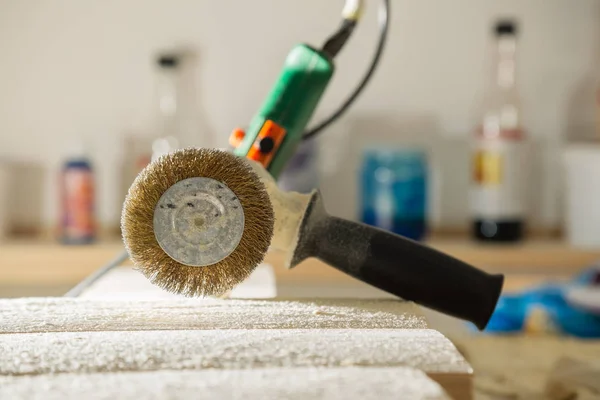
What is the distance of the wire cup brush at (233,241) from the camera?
1.34ft

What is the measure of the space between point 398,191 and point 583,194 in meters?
0.31

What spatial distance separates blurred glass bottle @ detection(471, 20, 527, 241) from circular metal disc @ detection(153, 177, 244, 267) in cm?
83

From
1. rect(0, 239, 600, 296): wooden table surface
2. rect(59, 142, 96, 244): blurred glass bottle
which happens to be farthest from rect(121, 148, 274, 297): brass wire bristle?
rect(59, 142, 96, 244): blurred glass bottle

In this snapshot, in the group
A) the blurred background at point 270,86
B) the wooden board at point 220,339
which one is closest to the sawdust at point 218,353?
the wooden board at point 220,339

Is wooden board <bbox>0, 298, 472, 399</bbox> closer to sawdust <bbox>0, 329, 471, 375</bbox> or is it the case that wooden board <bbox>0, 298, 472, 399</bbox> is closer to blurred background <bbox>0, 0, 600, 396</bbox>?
sawdust <bbox>0, 329, 471, 375</bbox>

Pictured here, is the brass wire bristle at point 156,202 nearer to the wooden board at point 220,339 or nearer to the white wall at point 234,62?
the wooden board at point 220,339

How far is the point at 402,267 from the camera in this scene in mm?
455

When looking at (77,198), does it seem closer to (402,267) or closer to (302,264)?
(302,264)

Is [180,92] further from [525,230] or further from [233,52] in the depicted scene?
[525,230]

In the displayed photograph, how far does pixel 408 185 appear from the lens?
117 centimetres

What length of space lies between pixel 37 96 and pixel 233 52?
0.36 meters

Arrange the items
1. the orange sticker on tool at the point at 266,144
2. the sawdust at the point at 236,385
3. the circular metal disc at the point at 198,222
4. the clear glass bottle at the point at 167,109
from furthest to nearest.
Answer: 1. the clear glass bottle at the point at 167,109
2. the orange sticker on tool at the point at 266,144
3. the circular metal disc at the point at 198,222
4. the sawdust at the point at 236,385

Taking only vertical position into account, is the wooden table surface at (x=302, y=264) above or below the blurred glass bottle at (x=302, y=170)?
below

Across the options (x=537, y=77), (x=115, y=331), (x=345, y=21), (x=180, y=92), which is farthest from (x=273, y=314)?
(x=537, y=77)
